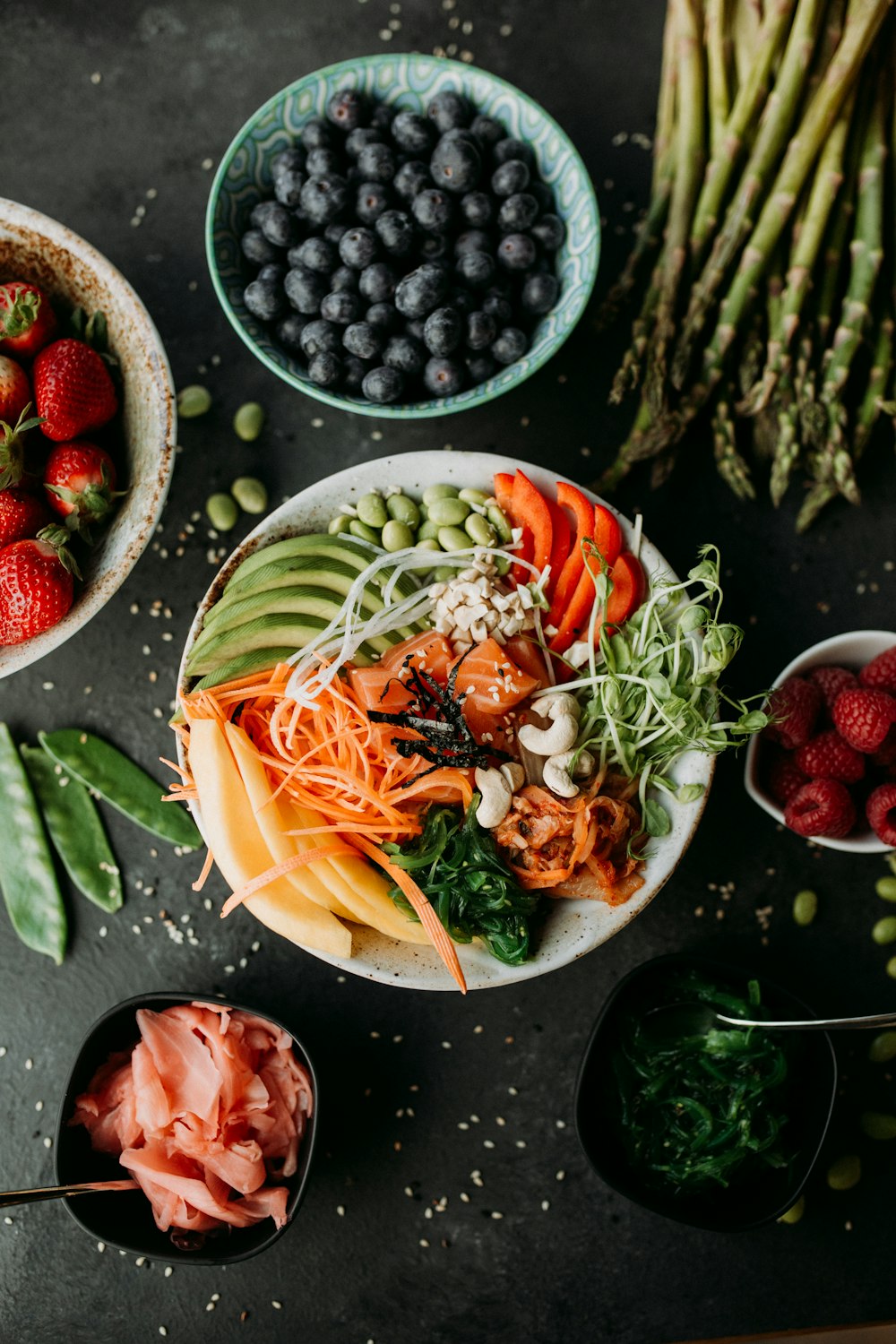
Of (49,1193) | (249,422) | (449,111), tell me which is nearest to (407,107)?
(449,111)

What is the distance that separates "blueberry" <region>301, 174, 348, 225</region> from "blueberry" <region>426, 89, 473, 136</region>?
11.7 inches

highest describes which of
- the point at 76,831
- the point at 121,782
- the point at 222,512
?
the point at 222,512

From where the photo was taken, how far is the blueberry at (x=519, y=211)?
87.0 inches

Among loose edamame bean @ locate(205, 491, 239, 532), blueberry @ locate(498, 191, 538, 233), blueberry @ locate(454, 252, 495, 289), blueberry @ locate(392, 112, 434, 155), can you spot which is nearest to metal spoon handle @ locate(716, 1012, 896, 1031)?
loose edamame bean @ locate(205, 491, 239, 532)

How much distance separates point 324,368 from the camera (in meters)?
2.19

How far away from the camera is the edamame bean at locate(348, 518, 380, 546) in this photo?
216cm

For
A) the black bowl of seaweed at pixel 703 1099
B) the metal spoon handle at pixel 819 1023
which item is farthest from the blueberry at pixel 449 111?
the metal spoon handle at pixel 819 1023

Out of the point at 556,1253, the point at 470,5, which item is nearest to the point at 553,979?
the point at 556,1253

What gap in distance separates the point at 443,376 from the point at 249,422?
59cm

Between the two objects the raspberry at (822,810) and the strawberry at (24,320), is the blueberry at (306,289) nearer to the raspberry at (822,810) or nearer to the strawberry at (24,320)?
the strawberry at (24,320)

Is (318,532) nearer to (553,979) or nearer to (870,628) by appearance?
(553,979)

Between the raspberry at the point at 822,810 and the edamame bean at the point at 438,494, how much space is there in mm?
1106

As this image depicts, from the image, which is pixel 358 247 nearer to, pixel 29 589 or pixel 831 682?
pixel 29 589

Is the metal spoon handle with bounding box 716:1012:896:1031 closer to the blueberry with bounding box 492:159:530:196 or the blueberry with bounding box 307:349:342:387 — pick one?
the blueberry with bounding box 307:349:342:387
